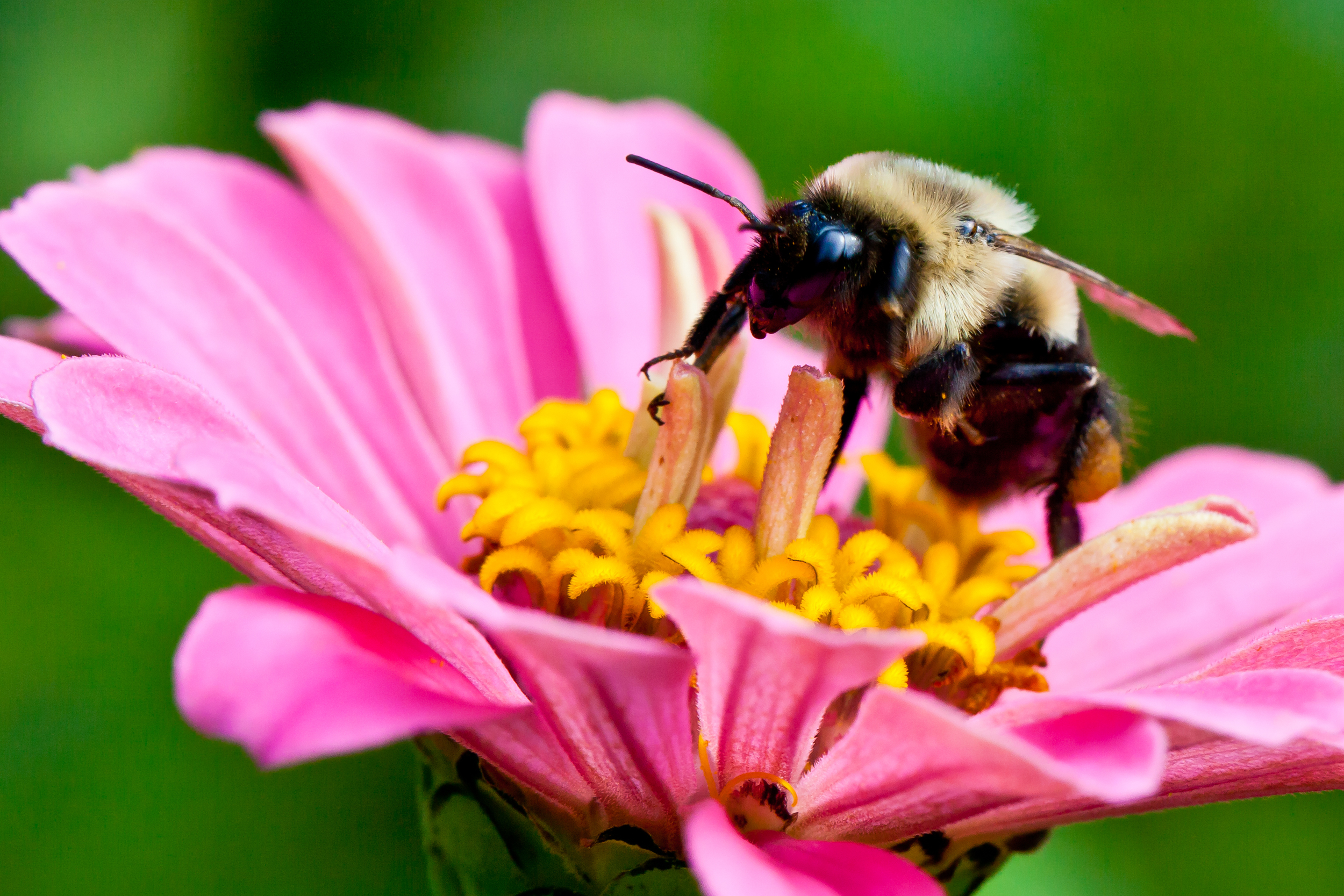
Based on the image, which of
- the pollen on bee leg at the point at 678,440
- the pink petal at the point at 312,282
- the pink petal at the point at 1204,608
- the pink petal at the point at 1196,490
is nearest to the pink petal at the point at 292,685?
the pollen on bee leg at the point at 678,440

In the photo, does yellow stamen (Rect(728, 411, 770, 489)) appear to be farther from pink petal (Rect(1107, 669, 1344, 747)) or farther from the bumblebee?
pink petal (Rect(1107, 669, 1344, 747))

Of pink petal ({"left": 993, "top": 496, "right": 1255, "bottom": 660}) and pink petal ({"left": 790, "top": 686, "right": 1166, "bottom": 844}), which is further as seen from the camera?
pink petal ({"left": 993, "top": 496, "right": 1255, "bottom": 660})

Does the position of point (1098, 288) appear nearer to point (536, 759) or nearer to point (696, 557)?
point (696, 557)

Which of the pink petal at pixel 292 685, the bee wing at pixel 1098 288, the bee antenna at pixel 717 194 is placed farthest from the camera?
the bee wing at pixel 1098 288

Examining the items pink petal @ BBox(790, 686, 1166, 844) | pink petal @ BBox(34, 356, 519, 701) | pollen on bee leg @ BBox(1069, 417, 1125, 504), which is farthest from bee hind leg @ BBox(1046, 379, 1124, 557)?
pink petal @ BBox(34, 356, 519, 701)

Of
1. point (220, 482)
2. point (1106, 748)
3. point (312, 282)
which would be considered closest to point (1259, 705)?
point (1106, 748)

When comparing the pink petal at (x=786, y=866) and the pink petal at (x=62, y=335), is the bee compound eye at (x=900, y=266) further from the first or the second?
the pink petal at (x=62, y=335)

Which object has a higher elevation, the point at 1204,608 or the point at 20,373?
the point at 1204,608
